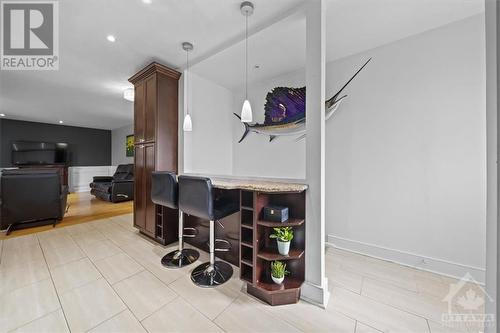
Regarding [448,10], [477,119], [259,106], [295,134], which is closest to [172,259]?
[295,134]

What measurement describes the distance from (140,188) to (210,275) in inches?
69.6

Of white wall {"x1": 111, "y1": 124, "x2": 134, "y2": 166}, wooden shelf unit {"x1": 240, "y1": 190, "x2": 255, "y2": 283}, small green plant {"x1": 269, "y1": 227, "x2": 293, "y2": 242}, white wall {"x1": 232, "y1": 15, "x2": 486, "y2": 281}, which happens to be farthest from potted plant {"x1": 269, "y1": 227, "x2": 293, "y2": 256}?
white wall {"x1": 111, "y1": 124, "x2": 134, "y2": 166}

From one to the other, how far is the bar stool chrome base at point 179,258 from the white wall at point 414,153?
70.5 inches

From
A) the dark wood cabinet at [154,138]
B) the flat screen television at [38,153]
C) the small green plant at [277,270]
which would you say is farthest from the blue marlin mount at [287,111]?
the flat screen television at [38,153]

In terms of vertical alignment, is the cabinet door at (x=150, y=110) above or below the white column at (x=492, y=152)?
above

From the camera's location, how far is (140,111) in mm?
2789

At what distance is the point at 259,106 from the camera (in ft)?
10.4

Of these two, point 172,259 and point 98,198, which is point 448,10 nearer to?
point 172,259

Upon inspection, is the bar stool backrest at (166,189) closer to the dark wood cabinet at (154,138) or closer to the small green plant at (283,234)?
the dark wood cabinet at (154,138)

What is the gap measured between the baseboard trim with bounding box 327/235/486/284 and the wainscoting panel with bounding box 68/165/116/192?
8719mm

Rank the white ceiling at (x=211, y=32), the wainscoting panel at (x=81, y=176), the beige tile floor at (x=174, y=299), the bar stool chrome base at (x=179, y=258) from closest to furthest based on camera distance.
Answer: the beige tile floor at (x=174, y=299) → the white ceiling at (x=211, y=32) → the bar stool chrome base at (x=179, y=258) → the wainscoting panel at (x=81, y=176)

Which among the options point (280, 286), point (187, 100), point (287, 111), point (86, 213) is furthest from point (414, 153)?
point (86, 213)

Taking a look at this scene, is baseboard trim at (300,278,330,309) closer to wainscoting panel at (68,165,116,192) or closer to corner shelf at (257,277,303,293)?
corner shelf at (257,277,303,293)

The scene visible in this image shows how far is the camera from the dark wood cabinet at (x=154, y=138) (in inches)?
100
